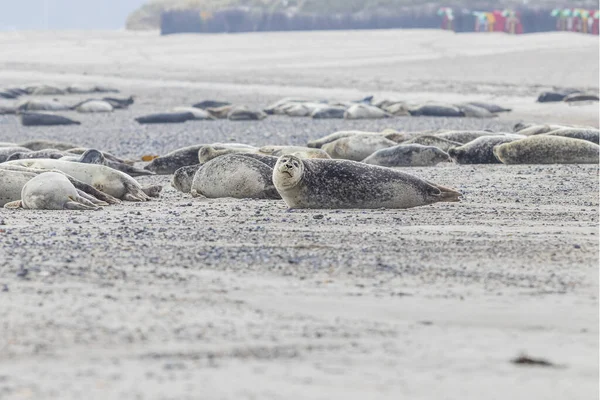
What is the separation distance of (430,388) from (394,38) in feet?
123

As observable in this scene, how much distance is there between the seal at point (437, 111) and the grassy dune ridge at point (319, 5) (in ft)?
88.8

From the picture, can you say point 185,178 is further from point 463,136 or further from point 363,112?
→ point 363,112

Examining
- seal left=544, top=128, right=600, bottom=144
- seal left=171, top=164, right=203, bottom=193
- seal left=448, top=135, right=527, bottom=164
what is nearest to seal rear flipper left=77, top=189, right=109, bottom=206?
seal left=171, top=164, right=203, bottom=193

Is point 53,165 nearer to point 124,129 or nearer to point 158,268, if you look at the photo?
point 158,268

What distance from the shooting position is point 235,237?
16.9 ft

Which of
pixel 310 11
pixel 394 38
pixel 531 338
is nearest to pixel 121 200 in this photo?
pixel 531 338

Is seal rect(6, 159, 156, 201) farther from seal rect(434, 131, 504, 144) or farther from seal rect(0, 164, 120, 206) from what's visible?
seal rect(434, 131, 504, 144)

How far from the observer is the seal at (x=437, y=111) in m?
16.9

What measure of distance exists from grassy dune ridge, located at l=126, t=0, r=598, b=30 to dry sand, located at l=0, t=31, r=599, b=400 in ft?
122

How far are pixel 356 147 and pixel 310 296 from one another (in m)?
5.93

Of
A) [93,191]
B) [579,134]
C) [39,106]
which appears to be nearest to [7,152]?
[93,191]

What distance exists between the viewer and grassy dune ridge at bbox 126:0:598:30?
4481 centimetres

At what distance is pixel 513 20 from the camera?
3881 cm

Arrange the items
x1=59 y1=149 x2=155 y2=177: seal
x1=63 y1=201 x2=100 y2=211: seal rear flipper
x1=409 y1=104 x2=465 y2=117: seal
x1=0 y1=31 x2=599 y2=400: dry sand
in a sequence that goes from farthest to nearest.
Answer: x1=409 y1=104 x2=465 y2=117: seal < x1=59 y1=149 x2=155 y2=177: seal < x1=63 y1=201 x2=100 y2=211: seal rear flipper < x1=0 y1=31 x2=599 y2=400: dry sand
